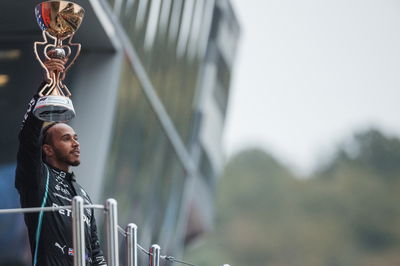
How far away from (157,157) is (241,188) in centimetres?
9824

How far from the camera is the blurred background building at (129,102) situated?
9986mm

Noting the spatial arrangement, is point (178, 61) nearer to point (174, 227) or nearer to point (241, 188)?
point (174, 227)

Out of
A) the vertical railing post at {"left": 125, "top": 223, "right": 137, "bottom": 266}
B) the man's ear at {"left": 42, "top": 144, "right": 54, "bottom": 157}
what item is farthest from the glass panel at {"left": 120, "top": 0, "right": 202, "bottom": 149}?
the vertical railing post at {"left": 125, "top": 223, "right": 137, "bottom": 266}

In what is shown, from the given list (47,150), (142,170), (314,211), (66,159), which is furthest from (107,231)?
(314,211)

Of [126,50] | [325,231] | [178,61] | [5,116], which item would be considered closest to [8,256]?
[5,116]

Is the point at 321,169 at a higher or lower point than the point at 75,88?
higher

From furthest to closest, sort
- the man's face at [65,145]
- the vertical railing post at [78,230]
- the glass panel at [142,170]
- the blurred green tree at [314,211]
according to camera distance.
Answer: the blurred green tree at [314,211]
the glass panel at [142,170]
the man's face at [65,145]
the vertical railing post at [78,230]

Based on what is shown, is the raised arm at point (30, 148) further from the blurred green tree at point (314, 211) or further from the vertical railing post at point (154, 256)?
the blurred green tree at point (314, 211)

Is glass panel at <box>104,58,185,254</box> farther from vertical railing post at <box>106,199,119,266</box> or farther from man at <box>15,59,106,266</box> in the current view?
vertical railing post at <box>106,199,119,266</box>

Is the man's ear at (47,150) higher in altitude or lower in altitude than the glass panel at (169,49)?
lower

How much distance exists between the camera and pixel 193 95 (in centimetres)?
1808

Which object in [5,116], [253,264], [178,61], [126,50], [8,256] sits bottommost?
[8,256]

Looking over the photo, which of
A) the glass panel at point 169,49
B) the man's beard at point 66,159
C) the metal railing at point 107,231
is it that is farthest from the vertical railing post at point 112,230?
the glass panel at point 169,49

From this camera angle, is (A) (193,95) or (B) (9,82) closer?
(B) (9,82)
